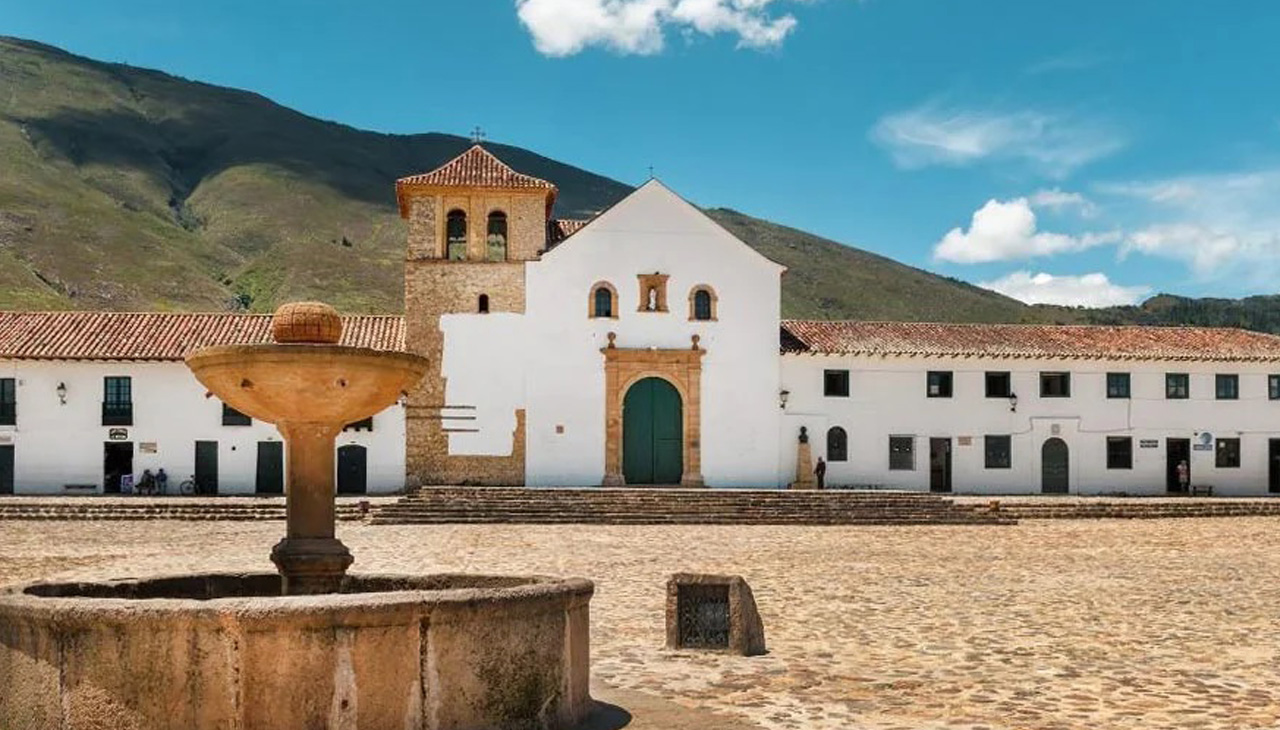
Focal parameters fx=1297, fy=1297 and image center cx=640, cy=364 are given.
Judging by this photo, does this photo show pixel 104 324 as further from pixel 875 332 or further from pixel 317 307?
pixel 317 307

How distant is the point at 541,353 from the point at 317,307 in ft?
79.7

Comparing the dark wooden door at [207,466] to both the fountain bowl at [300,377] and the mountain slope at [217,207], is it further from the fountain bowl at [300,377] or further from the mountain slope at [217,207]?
the mountain slope at [217,207]

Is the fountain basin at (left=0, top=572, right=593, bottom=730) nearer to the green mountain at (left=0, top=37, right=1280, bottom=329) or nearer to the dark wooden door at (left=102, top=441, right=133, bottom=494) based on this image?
the dark wooden door at (left=102, top=441, right=133, bottom=494)

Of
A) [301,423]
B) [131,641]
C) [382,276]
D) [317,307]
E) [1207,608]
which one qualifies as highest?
[382,276]

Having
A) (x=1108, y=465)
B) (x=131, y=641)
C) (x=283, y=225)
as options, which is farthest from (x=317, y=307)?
(x=283, y=225)

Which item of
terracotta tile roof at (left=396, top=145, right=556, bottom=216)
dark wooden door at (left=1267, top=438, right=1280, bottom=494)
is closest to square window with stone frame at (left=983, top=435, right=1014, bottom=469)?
dark wooden door at (left=1267, top=438, right=1280, bottom=494)

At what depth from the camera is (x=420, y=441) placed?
31.6 m

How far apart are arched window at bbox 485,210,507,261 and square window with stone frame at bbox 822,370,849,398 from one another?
28.8 ft

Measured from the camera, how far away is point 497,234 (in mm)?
32781

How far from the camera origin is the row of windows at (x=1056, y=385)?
3353 centimetres

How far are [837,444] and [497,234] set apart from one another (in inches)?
402

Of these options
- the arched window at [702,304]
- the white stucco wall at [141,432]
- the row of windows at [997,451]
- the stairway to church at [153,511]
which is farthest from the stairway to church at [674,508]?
the arched window at [702,304]

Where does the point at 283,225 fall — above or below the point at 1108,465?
above

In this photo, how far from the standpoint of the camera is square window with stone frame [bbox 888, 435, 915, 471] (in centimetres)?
3350
